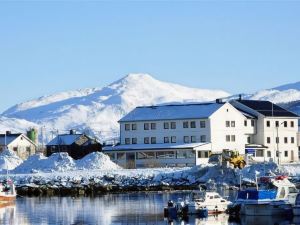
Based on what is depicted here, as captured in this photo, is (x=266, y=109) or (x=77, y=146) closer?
(x=266, y=109)

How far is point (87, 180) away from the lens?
8106 cm

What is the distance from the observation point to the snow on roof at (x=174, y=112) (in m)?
98.9

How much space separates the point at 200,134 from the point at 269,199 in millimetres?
47131

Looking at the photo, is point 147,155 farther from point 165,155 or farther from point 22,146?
point 22,146

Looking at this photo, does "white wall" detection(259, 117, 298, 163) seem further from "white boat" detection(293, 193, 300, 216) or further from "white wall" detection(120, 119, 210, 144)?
"white boat" detection(293, 193, 300, 216)

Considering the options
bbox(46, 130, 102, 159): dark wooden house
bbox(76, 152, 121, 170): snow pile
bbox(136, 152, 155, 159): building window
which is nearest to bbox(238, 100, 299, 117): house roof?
bbox(136, 152, 155, 159): building window

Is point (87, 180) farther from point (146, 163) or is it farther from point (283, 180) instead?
point (283, 180)

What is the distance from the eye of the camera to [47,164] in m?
89.2

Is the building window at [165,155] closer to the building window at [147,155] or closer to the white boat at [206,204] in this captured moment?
the building window at [147,155]

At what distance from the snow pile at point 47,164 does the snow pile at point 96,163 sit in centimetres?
89

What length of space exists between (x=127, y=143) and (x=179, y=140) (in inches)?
244

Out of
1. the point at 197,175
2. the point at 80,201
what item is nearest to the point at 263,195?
the point at 80,201

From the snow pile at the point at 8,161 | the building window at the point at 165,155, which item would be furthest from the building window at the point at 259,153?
the snow pile at the point at 8,161

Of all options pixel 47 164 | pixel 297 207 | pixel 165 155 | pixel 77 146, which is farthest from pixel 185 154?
pixel 297 207
